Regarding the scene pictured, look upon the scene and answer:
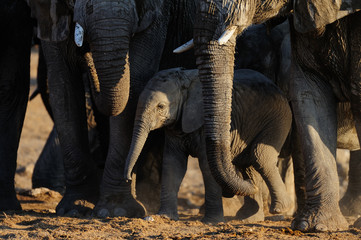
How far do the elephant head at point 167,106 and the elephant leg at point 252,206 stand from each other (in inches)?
26.6

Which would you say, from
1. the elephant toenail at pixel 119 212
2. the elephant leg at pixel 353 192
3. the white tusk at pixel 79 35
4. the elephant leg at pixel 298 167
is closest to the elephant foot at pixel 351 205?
the elephant leg at pixel 353 192

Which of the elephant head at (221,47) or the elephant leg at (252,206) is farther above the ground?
the elephant head at (221,47)

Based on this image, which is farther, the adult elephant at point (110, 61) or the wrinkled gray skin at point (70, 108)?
the wrinkled gray skin at point (70, 108)

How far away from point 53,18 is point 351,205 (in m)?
2.64

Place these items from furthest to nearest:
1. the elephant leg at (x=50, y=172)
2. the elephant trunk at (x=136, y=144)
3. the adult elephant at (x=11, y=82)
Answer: the elephant leg at (x=50, y=172)
the adult elephant at (x=11, y=82)
the elephant trunk at (x=136, y=144)

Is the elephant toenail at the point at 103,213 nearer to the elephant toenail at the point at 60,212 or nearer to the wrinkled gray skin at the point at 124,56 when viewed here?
the wrinkled gray skin at the point at 124,56

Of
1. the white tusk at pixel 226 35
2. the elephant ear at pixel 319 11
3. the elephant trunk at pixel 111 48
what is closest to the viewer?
the white tusk at pixel 226 35

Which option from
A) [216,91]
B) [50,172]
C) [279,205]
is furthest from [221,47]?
[50,172]

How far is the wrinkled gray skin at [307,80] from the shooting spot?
502 cm

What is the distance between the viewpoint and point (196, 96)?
5914 mm

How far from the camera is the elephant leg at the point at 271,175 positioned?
5965 millimetres

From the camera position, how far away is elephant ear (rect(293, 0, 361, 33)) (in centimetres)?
514

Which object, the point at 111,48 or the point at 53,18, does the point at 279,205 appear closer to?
the point at 111,48

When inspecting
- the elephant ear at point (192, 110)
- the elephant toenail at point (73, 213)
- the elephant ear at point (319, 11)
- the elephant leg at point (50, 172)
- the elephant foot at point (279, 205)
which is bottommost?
the elephant toenail at point (73, 213)
